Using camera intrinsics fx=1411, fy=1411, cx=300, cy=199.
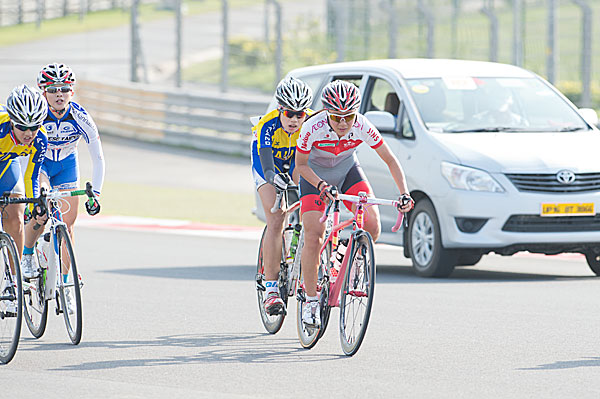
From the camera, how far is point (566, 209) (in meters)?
12.2

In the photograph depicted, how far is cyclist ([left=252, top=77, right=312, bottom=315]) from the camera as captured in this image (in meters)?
9.17

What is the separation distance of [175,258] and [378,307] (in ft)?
14.2

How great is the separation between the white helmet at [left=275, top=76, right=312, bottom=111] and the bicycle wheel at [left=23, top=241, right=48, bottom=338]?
192 centimetres

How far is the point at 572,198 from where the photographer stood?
1213 cm

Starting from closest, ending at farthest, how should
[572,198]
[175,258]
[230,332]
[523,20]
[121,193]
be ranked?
1. [230,332]
2. [572,198]
3. [175,258]
4. [121,193]
5. [523,20]

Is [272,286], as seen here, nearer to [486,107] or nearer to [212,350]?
[212,350]

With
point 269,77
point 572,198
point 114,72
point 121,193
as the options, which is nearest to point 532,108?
point 572,198

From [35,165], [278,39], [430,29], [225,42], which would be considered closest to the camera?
[35,165]

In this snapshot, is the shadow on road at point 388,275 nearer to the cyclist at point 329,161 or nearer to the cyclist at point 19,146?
the cyclist at point 329,161

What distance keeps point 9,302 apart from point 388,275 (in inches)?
212

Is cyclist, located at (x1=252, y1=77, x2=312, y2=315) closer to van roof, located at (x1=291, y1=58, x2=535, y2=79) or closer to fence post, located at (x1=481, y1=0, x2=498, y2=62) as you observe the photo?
van roof, located at (x1=291, y1=58, x2=535, y2=79)

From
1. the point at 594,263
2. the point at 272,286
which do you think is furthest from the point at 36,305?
the point at 594,263

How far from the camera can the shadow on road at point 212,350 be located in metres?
8.41

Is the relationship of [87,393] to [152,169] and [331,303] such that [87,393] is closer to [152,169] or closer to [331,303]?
[331,303]
